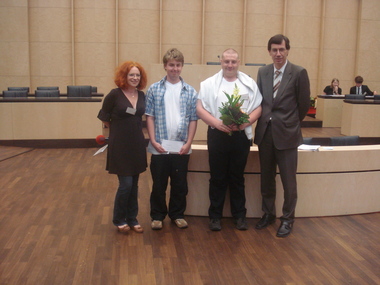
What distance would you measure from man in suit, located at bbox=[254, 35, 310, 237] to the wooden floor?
1.34ft

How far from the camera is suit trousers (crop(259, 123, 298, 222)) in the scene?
4180 millimetres

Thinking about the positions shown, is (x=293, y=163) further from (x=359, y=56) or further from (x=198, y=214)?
(x=359, y=56)

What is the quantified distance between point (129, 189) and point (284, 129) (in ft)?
4.55

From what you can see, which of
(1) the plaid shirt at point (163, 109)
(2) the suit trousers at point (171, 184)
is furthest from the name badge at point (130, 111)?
(2) the suit trousers at point (171, 184)

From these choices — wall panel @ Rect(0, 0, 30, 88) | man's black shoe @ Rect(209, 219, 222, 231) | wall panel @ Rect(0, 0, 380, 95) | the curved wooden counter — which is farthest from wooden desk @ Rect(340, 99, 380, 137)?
wall panel @ Rect(0, 0, 30, 88)

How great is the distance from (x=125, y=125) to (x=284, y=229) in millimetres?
1608

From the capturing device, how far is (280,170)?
4227mm

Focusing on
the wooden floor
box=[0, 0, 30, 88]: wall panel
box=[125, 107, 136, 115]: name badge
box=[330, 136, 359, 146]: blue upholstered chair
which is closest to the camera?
the wooden floor

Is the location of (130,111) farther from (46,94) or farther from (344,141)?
(46,94)

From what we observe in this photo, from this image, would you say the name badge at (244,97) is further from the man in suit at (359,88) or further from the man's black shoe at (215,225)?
the man in suit at (359,88)

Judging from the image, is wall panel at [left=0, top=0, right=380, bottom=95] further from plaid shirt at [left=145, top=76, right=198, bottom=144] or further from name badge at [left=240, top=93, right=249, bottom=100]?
name badge at [left=240, top=93, right=249, bottom=100]

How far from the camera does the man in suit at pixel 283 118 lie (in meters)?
4.11

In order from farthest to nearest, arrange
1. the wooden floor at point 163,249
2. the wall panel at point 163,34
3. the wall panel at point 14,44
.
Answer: the wall panel at point 163,34 < the wall panel at point 14,44 < the wooden floor at point 163,249

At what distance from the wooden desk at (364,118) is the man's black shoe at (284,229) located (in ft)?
19.6
